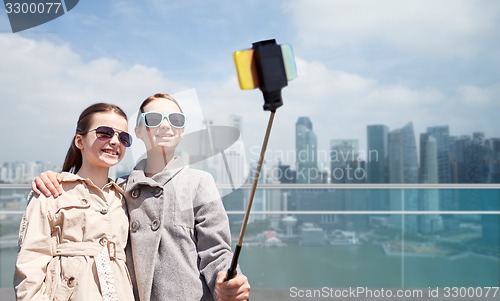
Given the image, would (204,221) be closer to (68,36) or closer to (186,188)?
(186,188)

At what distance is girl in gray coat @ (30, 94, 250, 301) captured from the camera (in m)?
1.31

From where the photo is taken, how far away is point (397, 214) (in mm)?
4645

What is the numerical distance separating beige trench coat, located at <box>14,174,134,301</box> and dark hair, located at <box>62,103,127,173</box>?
166 mm

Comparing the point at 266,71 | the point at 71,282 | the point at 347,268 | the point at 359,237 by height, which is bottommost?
the point at 347,268

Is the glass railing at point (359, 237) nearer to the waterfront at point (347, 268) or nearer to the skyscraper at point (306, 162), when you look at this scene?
the waterfront at point (347, 268)

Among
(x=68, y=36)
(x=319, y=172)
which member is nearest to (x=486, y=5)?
(x=319, y=172)

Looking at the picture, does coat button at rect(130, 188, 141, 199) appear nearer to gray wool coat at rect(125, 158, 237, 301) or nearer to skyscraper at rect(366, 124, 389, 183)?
gray wool coat at rect(125, 158, 237, 301)

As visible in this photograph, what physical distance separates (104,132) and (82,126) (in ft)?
0.30

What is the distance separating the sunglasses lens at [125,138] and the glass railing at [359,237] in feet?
9.23

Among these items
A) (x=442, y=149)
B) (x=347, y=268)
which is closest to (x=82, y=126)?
(x=347, y=268)

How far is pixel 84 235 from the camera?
132 centimetres

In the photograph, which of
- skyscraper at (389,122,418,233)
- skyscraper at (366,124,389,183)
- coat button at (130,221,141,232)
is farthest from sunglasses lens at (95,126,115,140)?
skyscraper at (389,122,418,233)

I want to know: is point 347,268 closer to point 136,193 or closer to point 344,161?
A: point 344,161

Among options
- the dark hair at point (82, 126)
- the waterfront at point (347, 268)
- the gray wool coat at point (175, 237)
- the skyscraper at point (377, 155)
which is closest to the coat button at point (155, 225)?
the gray wool coat at point (175, 237)
